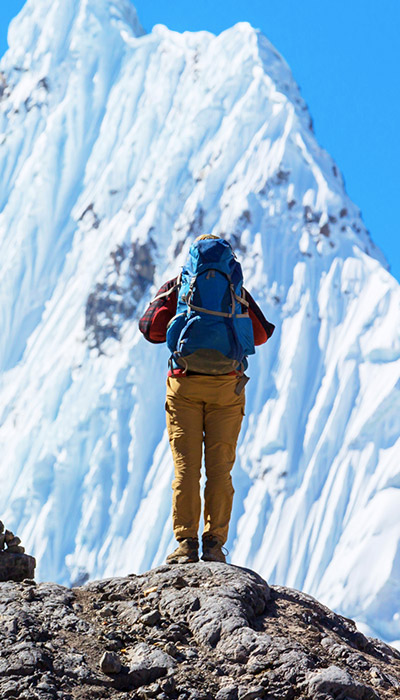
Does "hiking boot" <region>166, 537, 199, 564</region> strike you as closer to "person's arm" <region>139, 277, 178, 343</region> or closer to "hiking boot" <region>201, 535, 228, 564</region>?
"hiking boot" <region>201, 535, 228, 564</region>

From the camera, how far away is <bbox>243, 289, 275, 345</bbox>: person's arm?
7121mm

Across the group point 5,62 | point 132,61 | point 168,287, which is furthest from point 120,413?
point 168,287

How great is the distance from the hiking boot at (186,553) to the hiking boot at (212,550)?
6 centimetres

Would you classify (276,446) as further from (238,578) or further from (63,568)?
(238,578)

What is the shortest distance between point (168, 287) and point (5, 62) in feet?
348

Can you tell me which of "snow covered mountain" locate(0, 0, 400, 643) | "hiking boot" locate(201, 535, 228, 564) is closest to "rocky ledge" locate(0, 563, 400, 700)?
"hiking boot" locate(201, 535, 228, 564)

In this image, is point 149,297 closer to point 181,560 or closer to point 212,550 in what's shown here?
point 212,550

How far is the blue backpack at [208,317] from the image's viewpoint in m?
6.80

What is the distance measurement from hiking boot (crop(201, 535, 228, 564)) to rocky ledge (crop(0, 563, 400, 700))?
1.61 feet

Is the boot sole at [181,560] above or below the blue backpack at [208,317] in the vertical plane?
below

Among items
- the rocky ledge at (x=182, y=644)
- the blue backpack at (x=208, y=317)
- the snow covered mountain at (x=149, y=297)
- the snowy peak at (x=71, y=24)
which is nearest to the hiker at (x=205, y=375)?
the blue backpack at (x=208, y=317)

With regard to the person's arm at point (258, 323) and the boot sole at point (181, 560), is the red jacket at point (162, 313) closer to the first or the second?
the person's arm at point (258, 323)

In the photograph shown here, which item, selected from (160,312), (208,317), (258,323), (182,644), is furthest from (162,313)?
(182,644)

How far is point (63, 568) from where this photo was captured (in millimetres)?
68500
